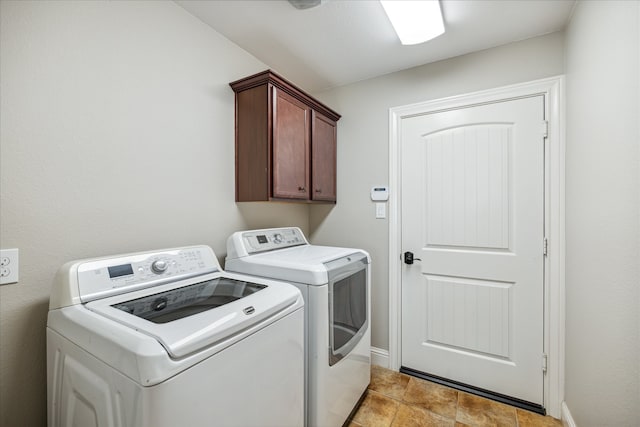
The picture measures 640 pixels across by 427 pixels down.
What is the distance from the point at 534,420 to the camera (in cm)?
172

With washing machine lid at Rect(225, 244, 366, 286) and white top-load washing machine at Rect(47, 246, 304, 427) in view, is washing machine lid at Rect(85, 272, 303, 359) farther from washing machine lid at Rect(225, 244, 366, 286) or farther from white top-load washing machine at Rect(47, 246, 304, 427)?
washing machine lid at Rect(225, 244, 366, 286)

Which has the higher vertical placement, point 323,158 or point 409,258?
point 323,158

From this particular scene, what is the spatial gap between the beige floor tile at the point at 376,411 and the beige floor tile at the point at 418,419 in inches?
1.7

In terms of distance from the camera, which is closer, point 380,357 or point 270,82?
point 270,82

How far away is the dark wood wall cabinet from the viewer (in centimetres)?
176

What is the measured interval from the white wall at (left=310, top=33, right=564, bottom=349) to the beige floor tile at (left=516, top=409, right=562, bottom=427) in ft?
3.00

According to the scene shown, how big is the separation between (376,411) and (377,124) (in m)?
2.09

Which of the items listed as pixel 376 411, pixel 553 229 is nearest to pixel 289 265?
pixel 376 411

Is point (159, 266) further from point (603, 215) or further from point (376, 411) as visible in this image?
point (603, 215)

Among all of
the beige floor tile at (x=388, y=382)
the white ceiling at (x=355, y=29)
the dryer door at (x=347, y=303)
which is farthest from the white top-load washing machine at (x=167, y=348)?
the white ceiling at (x=355, y=29)

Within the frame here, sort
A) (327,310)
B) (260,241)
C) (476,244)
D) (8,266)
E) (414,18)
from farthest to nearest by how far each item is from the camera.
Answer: (476,244) → (260,241) → (414,18) → (327,310) → (8,266)

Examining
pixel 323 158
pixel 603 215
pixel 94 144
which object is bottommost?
pixel 603 215

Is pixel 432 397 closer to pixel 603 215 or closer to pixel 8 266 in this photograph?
pixel 603 215

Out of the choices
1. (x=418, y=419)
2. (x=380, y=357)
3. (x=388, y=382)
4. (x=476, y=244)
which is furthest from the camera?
(x=380, y=357)
